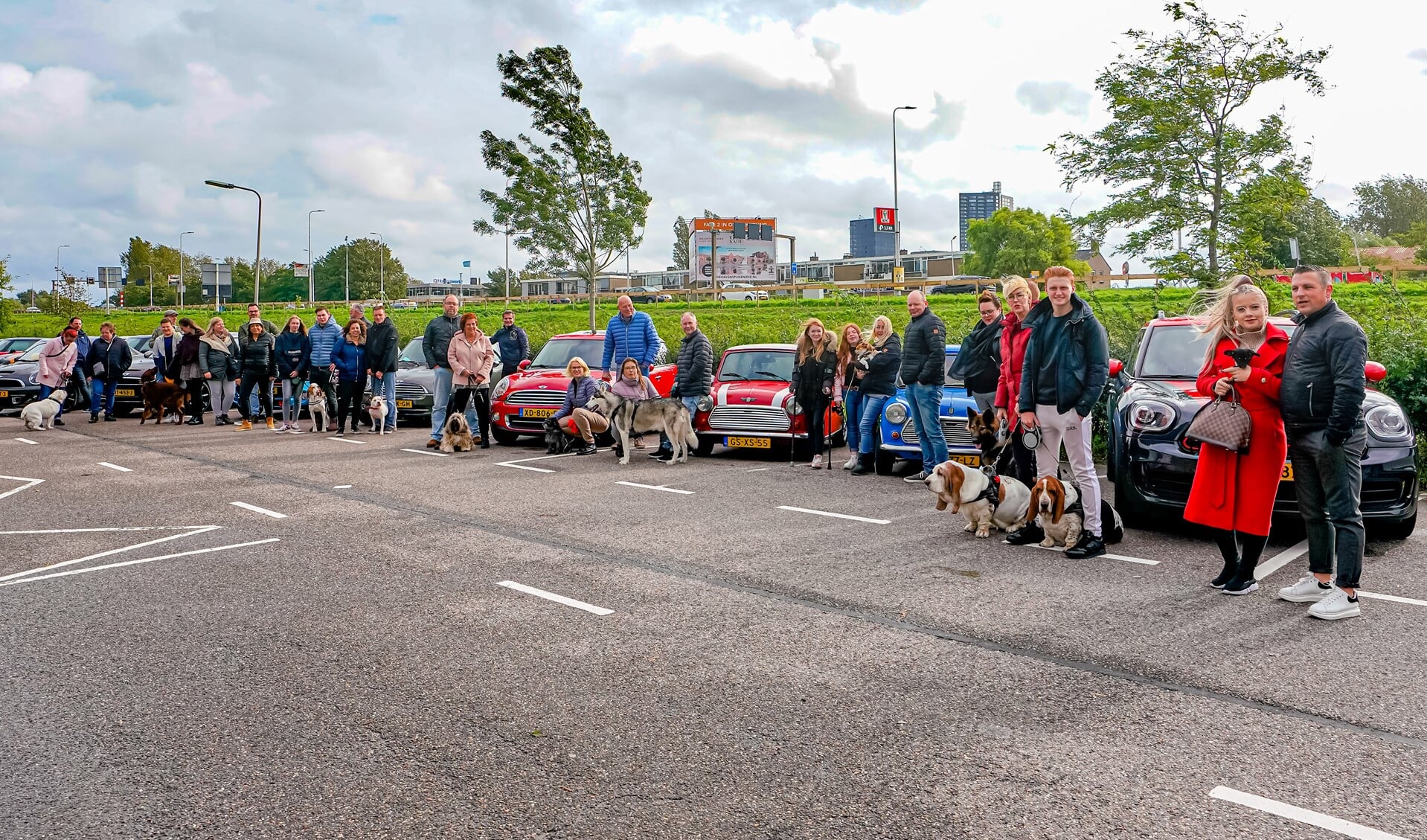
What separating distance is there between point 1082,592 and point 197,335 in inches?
643

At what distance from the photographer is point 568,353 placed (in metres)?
15.4

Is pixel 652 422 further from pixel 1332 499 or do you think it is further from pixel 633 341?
pixel 1332 499

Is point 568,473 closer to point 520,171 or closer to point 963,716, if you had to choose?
point 963,716

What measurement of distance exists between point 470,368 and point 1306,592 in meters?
10.5

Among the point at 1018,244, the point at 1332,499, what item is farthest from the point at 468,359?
the point at 1018,244

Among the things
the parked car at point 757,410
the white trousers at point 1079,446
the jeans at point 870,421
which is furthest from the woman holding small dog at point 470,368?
the white trousers at point 1079,446

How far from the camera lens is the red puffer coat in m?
5.73

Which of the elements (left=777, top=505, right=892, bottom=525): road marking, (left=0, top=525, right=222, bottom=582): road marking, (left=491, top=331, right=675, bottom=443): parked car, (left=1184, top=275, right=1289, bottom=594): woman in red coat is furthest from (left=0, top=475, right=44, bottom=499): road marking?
(left=1184, top=275, right=1289, bottom=594): woman in red coat

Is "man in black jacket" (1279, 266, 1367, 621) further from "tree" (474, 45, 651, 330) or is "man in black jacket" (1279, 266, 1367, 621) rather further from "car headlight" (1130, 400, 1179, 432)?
"tree" (474, 45, 651, 330)

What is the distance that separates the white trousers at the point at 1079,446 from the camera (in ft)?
23.2

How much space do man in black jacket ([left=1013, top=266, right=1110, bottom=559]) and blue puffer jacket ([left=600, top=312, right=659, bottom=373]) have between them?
690 centimetres

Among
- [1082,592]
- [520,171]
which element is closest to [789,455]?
[1082,592]

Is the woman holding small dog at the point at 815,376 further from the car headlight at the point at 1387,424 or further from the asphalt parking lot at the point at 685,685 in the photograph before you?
the car headlight at the point at 1387,424

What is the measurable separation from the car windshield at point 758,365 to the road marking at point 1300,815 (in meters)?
10.1
